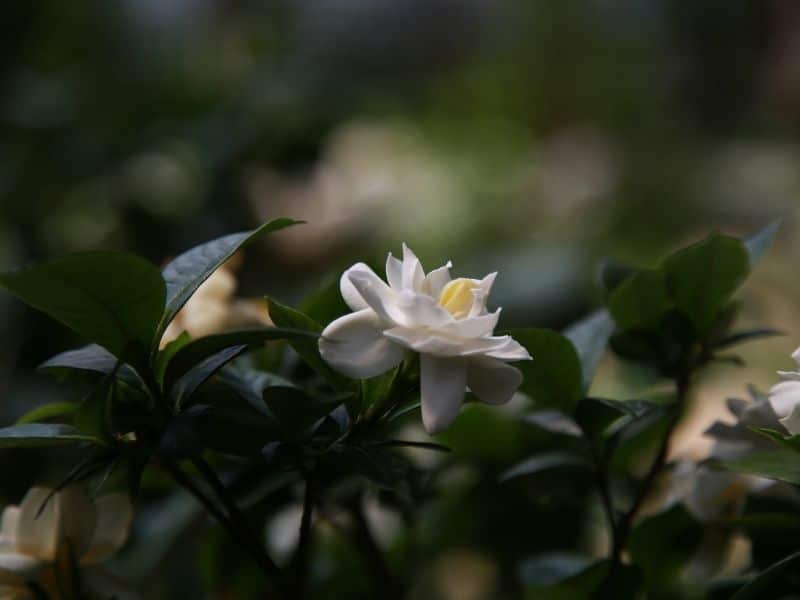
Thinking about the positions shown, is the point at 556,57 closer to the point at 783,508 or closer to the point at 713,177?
the point at 713,177

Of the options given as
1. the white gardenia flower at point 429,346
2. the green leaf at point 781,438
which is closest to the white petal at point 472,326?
the white gardenia flower at point 429,346

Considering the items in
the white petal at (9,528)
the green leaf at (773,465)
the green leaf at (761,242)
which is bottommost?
the white petal at (9,528)

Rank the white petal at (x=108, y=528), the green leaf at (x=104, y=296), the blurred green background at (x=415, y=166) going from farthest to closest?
the blurred green background at (x=415, y=166)
the white petal at (x=108, y=528)
the green leaf at (x=104, y=296)

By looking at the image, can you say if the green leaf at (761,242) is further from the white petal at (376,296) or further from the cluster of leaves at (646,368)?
the white petal at (376,296)

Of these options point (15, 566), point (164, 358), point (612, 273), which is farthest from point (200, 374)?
point (612, 273)

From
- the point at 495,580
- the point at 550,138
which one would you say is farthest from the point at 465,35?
the point at 495,580
